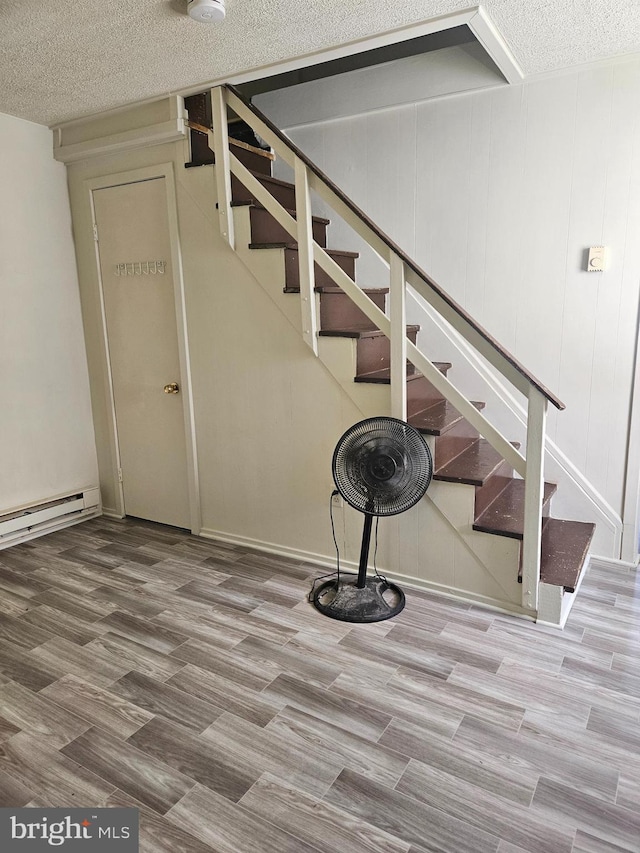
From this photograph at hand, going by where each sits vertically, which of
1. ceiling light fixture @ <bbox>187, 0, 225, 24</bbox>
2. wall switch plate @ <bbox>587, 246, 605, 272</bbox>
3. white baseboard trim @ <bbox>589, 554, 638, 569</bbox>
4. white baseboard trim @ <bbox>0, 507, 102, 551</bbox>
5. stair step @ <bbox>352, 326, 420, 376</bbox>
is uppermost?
ceiling light fixture @ <bbox>187, 0, 225, 24</bbox>

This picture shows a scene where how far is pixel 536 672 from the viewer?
2340 millimetres

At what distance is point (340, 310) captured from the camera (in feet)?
10.8

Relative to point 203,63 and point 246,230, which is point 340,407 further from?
point 203,63

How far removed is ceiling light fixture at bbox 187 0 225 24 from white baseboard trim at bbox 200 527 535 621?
102 inches

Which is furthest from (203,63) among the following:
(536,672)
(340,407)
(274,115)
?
(536,672)

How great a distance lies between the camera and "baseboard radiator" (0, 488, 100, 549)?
3682 mm

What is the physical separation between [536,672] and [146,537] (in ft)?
8.18

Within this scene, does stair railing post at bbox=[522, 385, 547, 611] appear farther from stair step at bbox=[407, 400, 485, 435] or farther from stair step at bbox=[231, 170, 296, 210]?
stair step at bbox=[231, 170, 296, 210]

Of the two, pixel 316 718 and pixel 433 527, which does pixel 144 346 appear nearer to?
pixel 433 527

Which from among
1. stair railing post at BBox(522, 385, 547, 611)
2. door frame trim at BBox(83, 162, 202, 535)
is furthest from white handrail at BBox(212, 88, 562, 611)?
door frame trim at BBox(83, 162, 202, 535)

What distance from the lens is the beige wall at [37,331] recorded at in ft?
11.8
